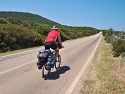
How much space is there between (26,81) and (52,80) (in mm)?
986

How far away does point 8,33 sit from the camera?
2130 centimetres

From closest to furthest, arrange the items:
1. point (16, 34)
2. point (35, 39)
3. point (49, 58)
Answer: point (49, 58)
point (16, 34)
point (35, 39)

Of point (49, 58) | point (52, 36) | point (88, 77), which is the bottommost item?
point (88, 77)

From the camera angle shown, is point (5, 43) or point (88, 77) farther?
point (5, 43)

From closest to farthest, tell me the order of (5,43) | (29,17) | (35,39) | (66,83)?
(66,83) < (5,43) < (35,39) < (29,17)

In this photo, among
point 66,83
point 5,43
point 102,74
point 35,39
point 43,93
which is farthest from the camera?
point 35,39

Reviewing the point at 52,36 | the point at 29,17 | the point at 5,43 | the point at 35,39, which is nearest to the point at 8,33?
the point at 5,43

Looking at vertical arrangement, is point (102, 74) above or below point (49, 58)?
below

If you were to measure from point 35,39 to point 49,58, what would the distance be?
18.8m

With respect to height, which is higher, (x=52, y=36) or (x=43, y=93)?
(x=52, y=36)

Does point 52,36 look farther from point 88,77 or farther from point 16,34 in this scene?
point 16,34

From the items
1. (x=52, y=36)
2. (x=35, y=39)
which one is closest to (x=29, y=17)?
(x=35, y=39)

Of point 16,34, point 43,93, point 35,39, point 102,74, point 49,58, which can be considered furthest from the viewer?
point 35,39

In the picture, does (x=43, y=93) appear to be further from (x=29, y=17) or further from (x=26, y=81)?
(x=29, y=17)
